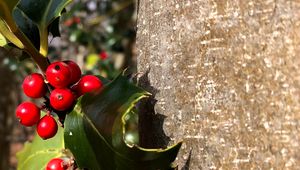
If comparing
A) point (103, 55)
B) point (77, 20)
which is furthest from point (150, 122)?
point (77, 20)

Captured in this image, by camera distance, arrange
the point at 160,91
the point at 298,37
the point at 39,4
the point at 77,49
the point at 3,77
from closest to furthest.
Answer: the point at 298,37, the point at 160,91, the point at 39,4, the point at 77,49, the point at 3,77

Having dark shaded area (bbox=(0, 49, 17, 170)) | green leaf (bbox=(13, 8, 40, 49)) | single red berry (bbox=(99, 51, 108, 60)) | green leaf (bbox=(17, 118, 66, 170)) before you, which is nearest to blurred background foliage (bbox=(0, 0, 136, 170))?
single red berry (bbox=(99, 51, 108, 60))

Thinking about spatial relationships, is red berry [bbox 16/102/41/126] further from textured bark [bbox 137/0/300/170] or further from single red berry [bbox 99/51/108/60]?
single red berry [bbox 99/51/108/60]

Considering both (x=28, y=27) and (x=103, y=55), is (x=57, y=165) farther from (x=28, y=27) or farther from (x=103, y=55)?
(x=103, y=55)

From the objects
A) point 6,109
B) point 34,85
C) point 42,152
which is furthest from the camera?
point 6,109

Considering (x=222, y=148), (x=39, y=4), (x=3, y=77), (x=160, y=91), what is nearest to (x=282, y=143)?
(x=222, y=148)

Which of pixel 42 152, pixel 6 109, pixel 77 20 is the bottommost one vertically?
pixel 6 109

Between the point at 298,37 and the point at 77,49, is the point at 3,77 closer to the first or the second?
the point at 77,49
